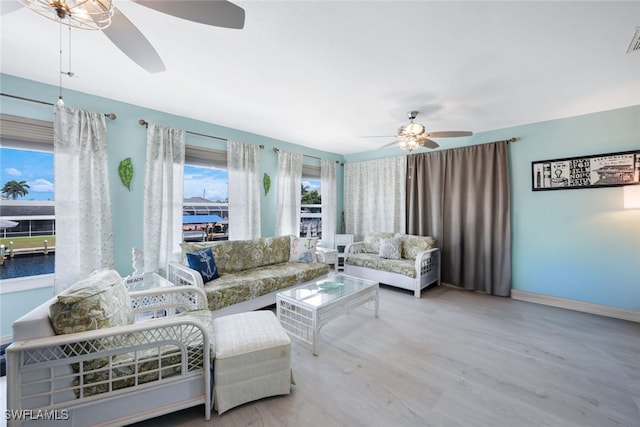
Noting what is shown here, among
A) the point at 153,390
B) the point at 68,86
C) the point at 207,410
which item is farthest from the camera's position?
the point at 68,86

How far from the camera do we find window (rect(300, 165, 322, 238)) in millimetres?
5102

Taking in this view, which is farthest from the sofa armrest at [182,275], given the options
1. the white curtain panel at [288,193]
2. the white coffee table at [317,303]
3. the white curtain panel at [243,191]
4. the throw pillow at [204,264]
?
the white curtain panel at [288,193]

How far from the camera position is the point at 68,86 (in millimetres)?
2547

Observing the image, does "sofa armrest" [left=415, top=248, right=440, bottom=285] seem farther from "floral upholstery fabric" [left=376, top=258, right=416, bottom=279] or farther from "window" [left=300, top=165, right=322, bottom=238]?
"window" [left=300, top=165, right=322, bottom=238]

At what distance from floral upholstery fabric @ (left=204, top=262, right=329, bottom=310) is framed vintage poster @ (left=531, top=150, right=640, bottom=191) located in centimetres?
328

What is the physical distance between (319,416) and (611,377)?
89.6 inches

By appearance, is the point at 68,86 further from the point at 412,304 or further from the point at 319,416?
the point at 412,304

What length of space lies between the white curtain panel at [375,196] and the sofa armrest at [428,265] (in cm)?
79

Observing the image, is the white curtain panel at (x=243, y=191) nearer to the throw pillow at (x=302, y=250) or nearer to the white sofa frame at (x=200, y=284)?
the throw pillow at (x=302, y=250)

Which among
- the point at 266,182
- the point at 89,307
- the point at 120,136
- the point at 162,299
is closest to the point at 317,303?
the point at 162,299

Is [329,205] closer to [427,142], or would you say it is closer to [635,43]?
[427,142]

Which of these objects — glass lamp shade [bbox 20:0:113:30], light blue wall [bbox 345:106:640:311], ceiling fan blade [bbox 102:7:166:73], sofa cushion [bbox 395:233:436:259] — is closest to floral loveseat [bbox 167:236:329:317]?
sofa cushion [bbox 395:233:436:259]

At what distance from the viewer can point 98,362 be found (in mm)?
1360

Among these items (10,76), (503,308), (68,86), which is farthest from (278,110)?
(503,308)
